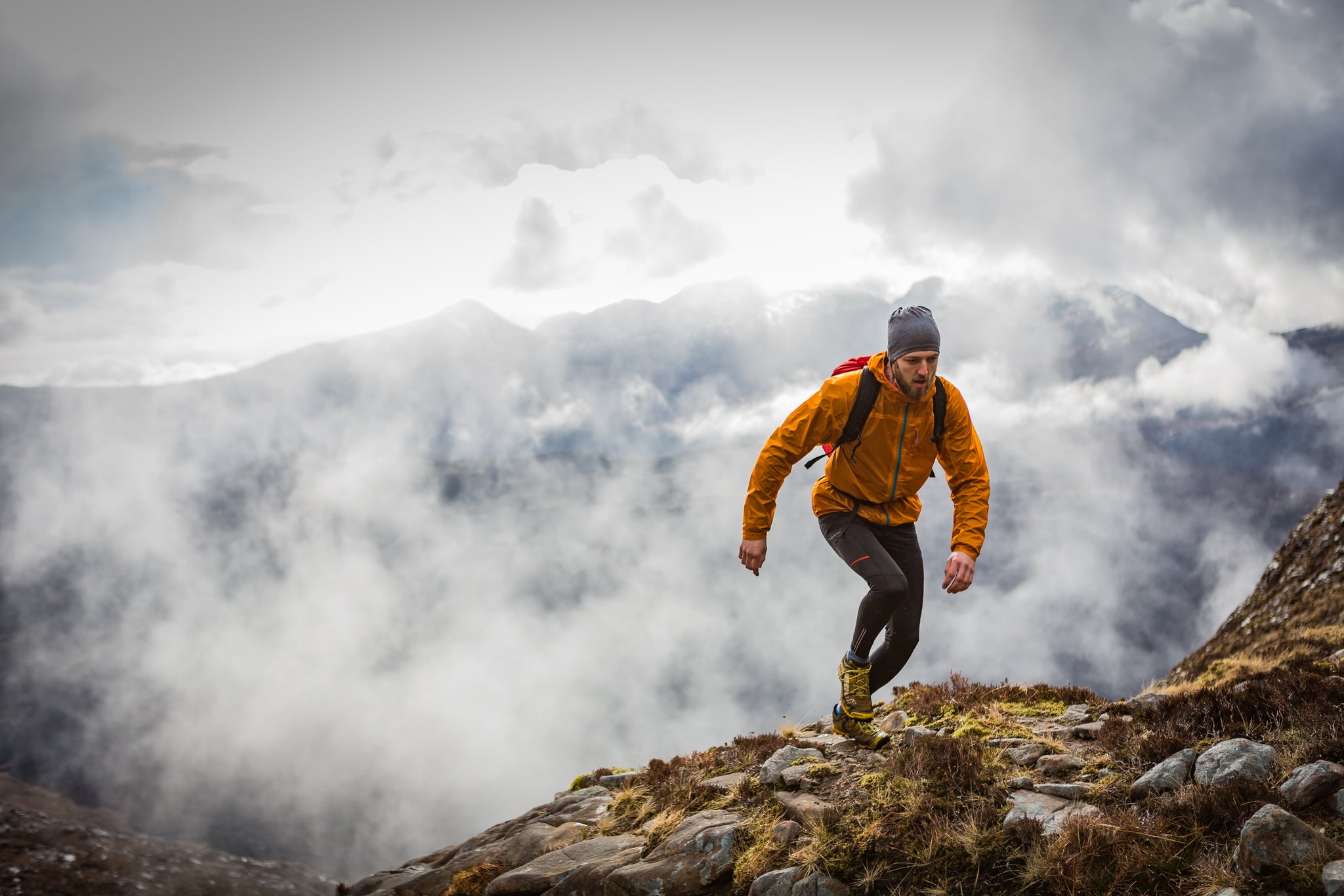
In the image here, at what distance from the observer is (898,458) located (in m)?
6.83

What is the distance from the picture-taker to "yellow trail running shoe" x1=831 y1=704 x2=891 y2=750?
7.23 meters

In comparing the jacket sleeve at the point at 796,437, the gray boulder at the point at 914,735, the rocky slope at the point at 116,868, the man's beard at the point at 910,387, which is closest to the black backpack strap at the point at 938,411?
the man's beard at the point at 910,387

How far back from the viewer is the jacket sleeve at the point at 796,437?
654 centimetres

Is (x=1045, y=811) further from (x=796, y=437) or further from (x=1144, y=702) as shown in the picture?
(x=1144, y=702)

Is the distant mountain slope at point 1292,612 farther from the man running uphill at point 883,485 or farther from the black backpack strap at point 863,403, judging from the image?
the black backpack strap at point 863,403

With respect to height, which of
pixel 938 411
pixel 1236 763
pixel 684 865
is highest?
pixel 938 411

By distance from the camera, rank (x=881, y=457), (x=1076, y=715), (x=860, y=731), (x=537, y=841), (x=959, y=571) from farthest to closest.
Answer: (x=537, y=841)
(x=1076, y=715)
(x=860, y=731)
(x=881, y=457)
(x=959, y=571)

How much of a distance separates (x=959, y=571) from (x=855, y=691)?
171cm

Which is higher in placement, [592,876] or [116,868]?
[592,876]

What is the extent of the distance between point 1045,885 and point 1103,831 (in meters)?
0.50

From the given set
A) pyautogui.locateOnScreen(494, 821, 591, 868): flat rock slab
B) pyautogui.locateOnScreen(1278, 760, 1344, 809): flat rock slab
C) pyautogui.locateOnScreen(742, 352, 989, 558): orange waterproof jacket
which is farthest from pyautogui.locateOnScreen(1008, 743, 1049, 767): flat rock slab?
pyautogui.locateOnScreen(494, 821, 591, 868): flat rock slab

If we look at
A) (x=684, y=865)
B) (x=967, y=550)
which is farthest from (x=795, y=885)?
(x=967, y=550)

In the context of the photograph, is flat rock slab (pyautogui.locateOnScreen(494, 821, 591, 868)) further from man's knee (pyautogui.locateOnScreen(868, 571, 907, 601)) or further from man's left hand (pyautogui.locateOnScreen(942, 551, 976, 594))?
man's left hand (pyautogui.locateOnScreen(942, 551, 976, 594))

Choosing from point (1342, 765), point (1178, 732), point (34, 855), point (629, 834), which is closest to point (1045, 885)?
point (1342, 765)
